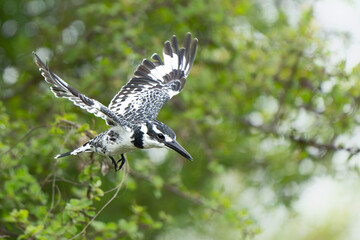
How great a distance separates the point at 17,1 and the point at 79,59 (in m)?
1.24

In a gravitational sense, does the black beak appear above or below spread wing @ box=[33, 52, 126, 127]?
above

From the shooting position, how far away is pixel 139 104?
3.43 metres

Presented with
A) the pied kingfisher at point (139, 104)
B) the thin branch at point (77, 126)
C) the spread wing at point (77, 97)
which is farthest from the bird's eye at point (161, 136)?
the thin branch at point (77, 126)

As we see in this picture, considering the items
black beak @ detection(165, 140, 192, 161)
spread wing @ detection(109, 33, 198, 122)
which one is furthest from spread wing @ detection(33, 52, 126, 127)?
spread wing @ detection(109, 33, 198, 122)

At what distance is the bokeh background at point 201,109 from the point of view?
11.9 feet

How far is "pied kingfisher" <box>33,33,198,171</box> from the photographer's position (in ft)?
9.05

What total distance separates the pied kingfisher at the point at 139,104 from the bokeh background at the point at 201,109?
26cm

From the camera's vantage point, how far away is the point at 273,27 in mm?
4906

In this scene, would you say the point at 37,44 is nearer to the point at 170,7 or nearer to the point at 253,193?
the point at 170,7

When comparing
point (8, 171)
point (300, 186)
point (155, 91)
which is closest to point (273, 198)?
point (300, 186)

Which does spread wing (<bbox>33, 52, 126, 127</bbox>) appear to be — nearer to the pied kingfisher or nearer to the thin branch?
the pied kingfisher

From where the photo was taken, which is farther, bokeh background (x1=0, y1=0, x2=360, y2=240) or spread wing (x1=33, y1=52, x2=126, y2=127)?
bokeh background (x1=0, y1=0, x2=360, y2=240)

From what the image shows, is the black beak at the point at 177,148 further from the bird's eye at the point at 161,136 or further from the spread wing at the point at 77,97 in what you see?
the spread wing at the point at 77,97

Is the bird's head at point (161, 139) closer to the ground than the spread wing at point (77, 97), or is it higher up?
higher up
